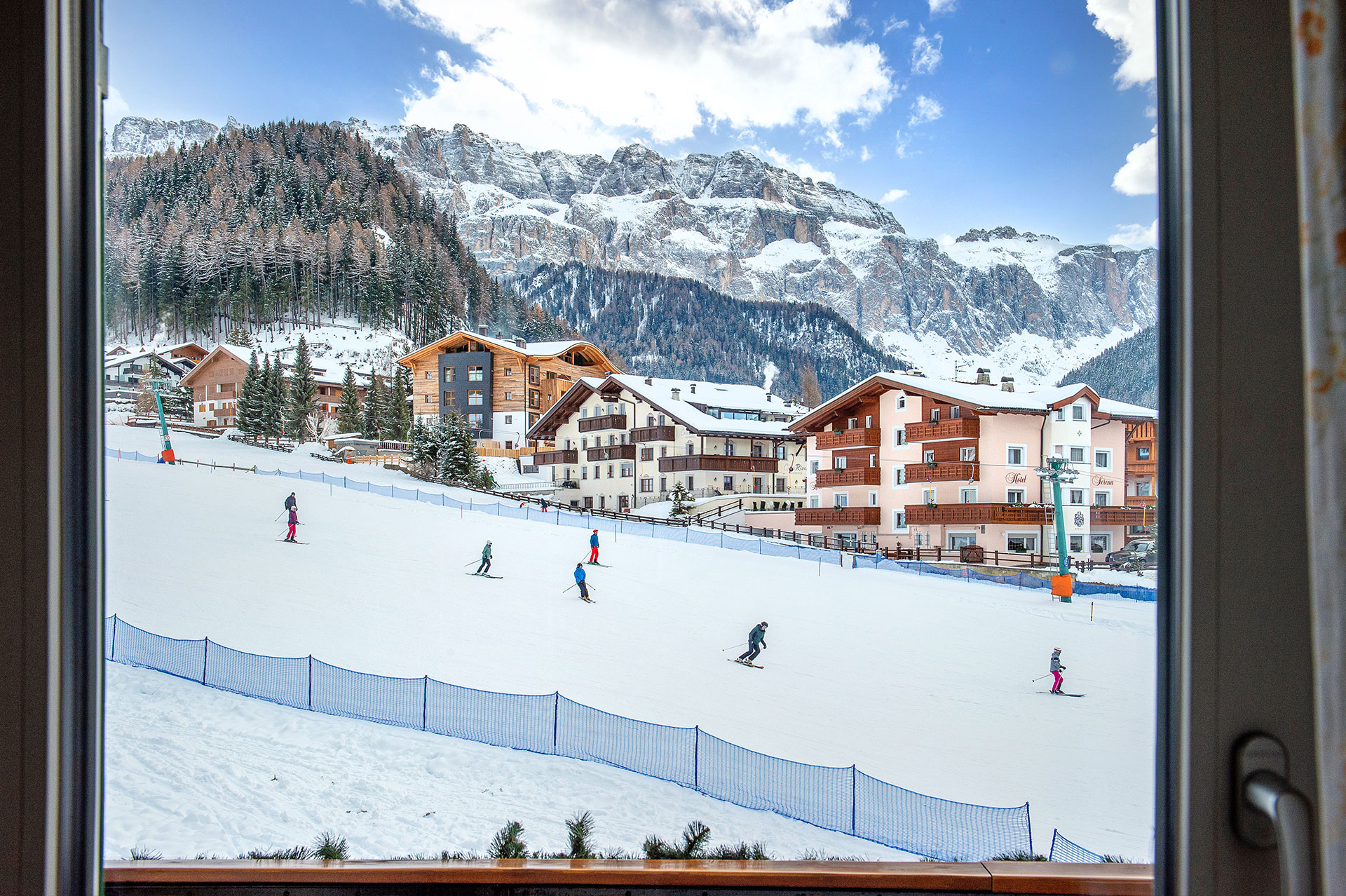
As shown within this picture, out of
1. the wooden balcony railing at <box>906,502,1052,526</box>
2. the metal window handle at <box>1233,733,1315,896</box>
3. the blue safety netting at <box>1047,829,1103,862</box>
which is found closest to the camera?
the metal window handle at <box>1233,733,1315,896</box>

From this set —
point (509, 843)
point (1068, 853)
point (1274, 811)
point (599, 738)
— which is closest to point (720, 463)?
point (599, 738)

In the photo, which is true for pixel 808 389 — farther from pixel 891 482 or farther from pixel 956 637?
pixel 956 637

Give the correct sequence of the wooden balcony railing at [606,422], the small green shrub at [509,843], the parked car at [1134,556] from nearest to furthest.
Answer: the parked car at [1134,556] → the small green shrub at [509,843] → the wooden balcony railing at [606,422]

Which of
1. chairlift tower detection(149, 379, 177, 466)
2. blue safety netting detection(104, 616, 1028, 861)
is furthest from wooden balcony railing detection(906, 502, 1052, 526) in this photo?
→ chairlift tower detection(149, 379, 177, 466)

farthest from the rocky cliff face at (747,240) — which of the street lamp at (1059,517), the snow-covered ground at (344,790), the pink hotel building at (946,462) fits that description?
the snow-covered ground at (344,790)

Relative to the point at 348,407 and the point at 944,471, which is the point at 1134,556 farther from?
the point at 348,407

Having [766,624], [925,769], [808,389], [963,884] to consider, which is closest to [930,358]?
[808,389]

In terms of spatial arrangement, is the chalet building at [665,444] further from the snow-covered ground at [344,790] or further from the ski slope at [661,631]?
the snow-covered ground at [344,790]

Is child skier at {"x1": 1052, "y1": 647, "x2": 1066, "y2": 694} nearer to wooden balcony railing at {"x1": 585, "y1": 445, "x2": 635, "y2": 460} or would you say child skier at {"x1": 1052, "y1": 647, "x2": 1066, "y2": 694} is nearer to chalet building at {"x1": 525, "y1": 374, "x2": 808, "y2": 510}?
chalet building at {"x1": 525, "y1": 374, "x2": 808, "y2": 510}

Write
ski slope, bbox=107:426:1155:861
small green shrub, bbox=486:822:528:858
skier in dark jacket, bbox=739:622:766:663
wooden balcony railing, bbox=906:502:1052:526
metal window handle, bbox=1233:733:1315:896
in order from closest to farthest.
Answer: metal window handle, bbox=1233:733:1315:896 → small green shrub, bbox=486:822:528:858 → ski slope, bbox=107:426:1155:861 → wooden balcony railing, bbox=906:502:1052:526 → skier in dark jacket, bbox=739:622:766:663
